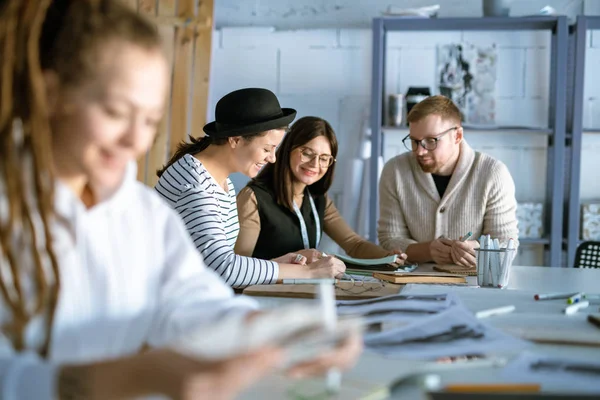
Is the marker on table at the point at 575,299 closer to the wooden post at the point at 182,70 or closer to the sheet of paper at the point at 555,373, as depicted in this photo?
the sheet of paper at the point at 555,373

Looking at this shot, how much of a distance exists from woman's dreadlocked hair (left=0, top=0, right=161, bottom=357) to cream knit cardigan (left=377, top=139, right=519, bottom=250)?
2.23m

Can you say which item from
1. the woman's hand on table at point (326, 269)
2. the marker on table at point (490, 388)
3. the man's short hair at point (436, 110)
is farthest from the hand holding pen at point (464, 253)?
the marker on table at point (490, 388)

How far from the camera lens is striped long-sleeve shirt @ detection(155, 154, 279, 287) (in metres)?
2.02

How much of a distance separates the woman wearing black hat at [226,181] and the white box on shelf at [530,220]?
2.15 metres

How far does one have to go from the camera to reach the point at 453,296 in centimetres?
155

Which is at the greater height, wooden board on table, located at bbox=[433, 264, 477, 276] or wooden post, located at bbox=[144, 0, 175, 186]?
wooden post, located at bbox=[144, 0, 175, 186]

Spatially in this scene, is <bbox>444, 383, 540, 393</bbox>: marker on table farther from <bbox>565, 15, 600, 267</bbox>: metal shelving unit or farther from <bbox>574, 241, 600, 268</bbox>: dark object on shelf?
<bbox>565, 15, 600, 267</bbox>: metal shelving unit

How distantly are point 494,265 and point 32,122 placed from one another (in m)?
A: 1.40

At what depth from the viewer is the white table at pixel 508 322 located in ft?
3.03

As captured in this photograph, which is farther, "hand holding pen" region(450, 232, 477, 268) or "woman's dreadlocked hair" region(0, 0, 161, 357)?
"hand holding pen" region(450, 232, 477, 268)

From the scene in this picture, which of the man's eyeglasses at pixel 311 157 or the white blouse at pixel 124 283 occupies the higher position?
the man's eyeglasses at pixel 311 157

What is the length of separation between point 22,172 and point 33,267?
4.5 inches

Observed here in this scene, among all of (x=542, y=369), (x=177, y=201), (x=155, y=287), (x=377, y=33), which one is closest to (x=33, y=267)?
(x=155, y=287)

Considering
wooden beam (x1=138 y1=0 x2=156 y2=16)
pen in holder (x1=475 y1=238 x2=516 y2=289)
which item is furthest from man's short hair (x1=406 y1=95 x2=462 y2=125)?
wooden beam (x1=138 y1=0 x2=156 y2=16)
